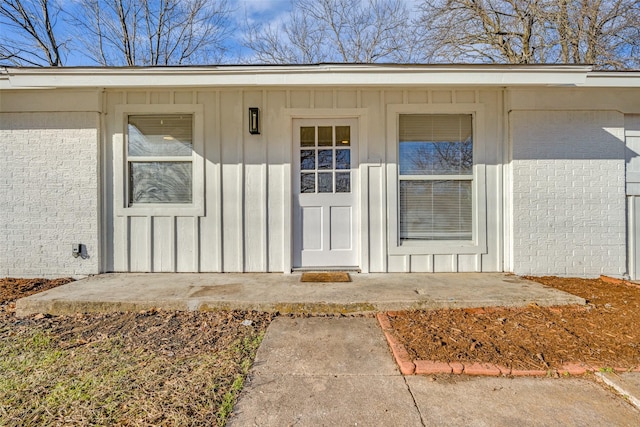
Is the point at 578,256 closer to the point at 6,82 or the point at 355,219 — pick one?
the point at 355,219

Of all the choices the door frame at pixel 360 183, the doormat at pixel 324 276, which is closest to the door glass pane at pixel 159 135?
the door frame at pixel 360 183

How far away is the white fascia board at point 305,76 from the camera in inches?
139

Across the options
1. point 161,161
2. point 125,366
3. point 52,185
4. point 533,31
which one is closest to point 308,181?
point 161,161

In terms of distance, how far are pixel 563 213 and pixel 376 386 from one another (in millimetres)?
3665

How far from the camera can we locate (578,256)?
3.97 m

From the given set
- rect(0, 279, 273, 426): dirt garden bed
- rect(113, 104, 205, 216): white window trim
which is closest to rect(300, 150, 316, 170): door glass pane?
rect(113, 104, 205, 216): white window trim

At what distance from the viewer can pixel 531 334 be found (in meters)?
2.40

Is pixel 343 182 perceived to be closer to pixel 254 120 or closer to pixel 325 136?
pixel 325 136

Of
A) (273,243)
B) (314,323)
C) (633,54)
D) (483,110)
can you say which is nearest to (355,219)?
(273,243)

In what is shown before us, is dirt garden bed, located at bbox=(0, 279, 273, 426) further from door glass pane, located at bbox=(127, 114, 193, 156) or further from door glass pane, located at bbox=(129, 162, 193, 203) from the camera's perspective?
door glass pane, located at bbox=(127, 114, 193, 156)

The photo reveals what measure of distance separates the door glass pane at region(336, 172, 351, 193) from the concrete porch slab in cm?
123

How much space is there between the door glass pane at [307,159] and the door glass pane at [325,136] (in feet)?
0.57

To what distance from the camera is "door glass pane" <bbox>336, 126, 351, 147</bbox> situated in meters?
4.13

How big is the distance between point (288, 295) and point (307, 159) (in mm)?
1867
